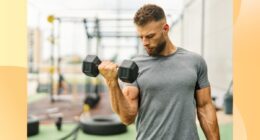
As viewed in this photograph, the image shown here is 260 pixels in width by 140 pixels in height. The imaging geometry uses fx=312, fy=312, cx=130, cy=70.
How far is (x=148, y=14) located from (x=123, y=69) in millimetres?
292

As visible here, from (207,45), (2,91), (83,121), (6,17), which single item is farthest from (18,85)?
(207,45)

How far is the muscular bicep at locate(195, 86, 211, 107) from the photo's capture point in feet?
4.96

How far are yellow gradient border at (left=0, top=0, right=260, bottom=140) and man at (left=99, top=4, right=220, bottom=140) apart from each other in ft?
0.69

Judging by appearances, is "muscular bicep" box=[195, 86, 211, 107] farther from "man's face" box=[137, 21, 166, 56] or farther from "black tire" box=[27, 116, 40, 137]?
"black tire" box=[27, 116, 40, 137]

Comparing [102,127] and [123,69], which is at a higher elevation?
[123,69]

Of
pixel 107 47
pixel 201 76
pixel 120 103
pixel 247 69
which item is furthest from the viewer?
pixel 107 47

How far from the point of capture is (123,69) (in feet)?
4.28

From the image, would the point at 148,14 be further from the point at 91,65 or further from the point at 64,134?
the point at 64,134

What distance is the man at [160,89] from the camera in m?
1.40

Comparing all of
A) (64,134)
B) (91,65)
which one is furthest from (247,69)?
(64,134)

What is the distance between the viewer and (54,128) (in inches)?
192

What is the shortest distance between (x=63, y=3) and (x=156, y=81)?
800cm

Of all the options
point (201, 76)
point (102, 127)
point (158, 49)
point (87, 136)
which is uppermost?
point (158, 49)

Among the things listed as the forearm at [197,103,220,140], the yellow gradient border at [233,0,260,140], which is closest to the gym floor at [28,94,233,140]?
the forearm at [197,103,220,140]
